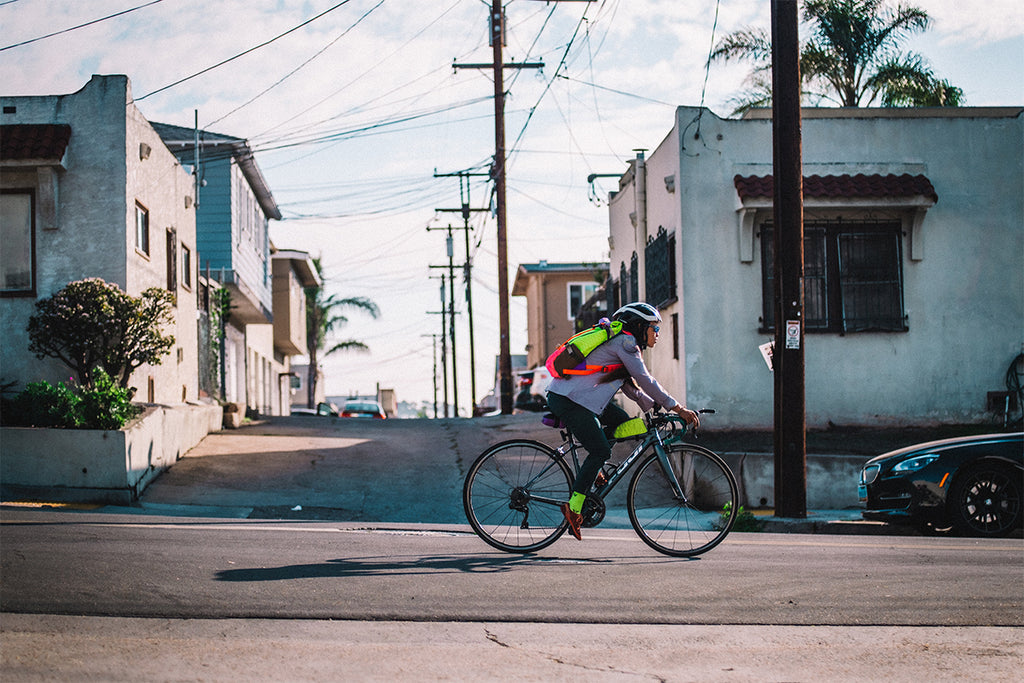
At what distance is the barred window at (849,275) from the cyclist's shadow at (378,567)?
1030cm

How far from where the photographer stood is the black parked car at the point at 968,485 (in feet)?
35.4

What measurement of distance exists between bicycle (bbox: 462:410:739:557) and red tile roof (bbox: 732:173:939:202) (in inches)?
361

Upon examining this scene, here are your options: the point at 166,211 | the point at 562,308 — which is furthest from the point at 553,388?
the point at 562,308

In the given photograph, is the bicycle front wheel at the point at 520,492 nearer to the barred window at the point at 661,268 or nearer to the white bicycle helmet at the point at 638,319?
the white bicycle helmet at the point at 638,319

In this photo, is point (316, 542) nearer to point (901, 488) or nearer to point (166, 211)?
point (901, 488)

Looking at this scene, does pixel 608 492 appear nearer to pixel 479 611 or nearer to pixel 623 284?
pixel 479 611

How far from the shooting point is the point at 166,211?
65.1ft

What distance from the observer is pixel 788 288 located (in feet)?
38.8

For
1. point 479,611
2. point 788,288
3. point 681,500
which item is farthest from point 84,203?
point 479,611

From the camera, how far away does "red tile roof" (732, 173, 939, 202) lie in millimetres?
16188

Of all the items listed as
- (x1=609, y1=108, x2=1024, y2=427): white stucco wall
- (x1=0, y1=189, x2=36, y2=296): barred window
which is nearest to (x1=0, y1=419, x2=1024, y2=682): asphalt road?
(x1=609, y1=108, x2=1024, y2=427): white stucco wall

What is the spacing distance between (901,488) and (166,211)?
547 inches

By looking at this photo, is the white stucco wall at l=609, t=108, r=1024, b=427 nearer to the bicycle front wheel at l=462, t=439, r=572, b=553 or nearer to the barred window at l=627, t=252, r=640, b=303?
the barred window at l=627, t=252, r=640, b=303

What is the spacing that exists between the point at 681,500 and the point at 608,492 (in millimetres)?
541
